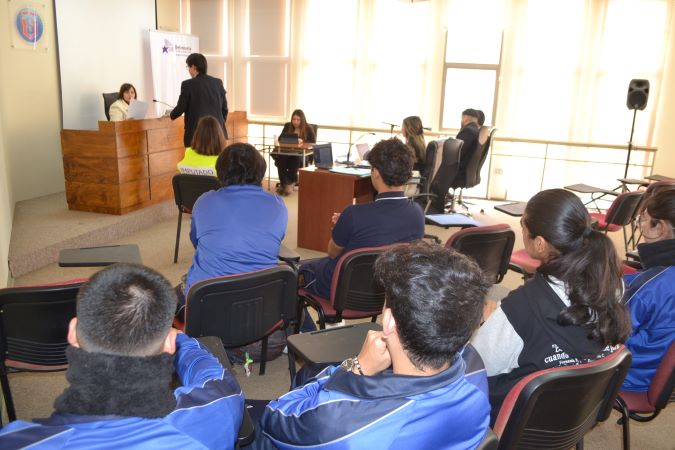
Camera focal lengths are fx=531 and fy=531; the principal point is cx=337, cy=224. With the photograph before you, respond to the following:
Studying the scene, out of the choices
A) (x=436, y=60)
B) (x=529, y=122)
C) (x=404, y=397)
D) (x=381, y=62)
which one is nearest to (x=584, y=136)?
(x=529, y=122)

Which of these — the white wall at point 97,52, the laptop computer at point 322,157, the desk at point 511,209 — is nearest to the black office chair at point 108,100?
the white wall at point 97,52

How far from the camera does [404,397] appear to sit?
3.35ft

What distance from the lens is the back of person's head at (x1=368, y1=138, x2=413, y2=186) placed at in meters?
2.87

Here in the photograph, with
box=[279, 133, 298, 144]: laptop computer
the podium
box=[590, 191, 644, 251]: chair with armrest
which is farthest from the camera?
box=[279, 133, 298, 144]: laptop computer

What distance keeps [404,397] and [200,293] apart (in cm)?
121

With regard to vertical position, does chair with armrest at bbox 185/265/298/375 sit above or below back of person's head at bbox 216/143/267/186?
below

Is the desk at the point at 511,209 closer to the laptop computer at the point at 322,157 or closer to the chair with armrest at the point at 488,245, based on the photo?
the chair with armrest at the point at 488,245

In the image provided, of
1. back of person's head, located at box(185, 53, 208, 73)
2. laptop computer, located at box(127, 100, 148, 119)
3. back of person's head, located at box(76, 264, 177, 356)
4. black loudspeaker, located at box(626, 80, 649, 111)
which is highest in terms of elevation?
back of person's head, located at box(185, 53, 208, 73)

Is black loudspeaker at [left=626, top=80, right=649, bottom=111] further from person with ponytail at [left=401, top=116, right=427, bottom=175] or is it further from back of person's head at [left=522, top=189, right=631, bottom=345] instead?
back of person's head at [left=522, top=189, right=631, bottom=345]

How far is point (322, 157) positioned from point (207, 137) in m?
1.11

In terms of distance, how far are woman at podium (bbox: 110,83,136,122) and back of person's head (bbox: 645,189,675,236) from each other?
572cm

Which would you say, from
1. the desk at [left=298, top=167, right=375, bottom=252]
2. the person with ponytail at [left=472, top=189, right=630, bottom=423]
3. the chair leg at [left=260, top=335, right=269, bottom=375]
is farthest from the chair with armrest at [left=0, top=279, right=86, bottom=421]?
the desk at [left=298, top=167, right=375, bottom=252]

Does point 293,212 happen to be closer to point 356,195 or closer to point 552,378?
point 356,195

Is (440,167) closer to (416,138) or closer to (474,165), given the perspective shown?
(416,138)
